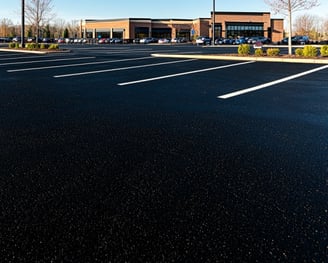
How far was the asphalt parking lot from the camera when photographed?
1.77 m

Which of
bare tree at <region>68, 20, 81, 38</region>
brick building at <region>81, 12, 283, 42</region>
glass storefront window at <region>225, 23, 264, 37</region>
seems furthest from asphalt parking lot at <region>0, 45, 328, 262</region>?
bare tree at <region>68, 20, 81, 38</region>

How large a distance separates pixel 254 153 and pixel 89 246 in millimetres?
2144

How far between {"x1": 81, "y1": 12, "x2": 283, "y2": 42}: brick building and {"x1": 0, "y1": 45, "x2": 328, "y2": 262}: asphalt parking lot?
62023 millimetres

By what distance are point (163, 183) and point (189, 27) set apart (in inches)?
3249

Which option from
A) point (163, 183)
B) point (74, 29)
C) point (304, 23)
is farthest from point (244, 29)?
point (163, 183)

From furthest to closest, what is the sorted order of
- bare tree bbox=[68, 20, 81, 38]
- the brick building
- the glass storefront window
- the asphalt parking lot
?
1. bare tree bbox=[68, 20, 81, 38]
2. the glass storefront window
3. the brick building
4. the asphalt parking lot

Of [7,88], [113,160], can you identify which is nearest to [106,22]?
[7,88]

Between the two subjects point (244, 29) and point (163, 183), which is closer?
point (163, 183)

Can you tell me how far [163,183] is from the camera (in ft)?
8.41

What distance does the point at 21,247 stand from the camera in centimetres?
174

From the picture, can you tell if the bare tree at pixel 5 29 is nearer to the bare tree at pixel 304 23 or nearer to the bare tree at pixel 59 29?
the bare tree at pixel 59 29

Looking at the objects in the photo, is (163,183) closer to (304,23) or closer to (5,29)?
(304,23)

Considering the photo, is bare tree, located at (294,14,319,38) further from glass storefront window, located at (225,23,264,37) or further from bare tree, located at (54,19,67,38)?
bare tree, located at (54,19,67,38)

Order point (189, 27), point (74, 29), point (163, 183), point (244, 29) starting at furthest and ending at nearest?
point (74, 29), point (189, 27), point (244, 29), point (163, 183)
